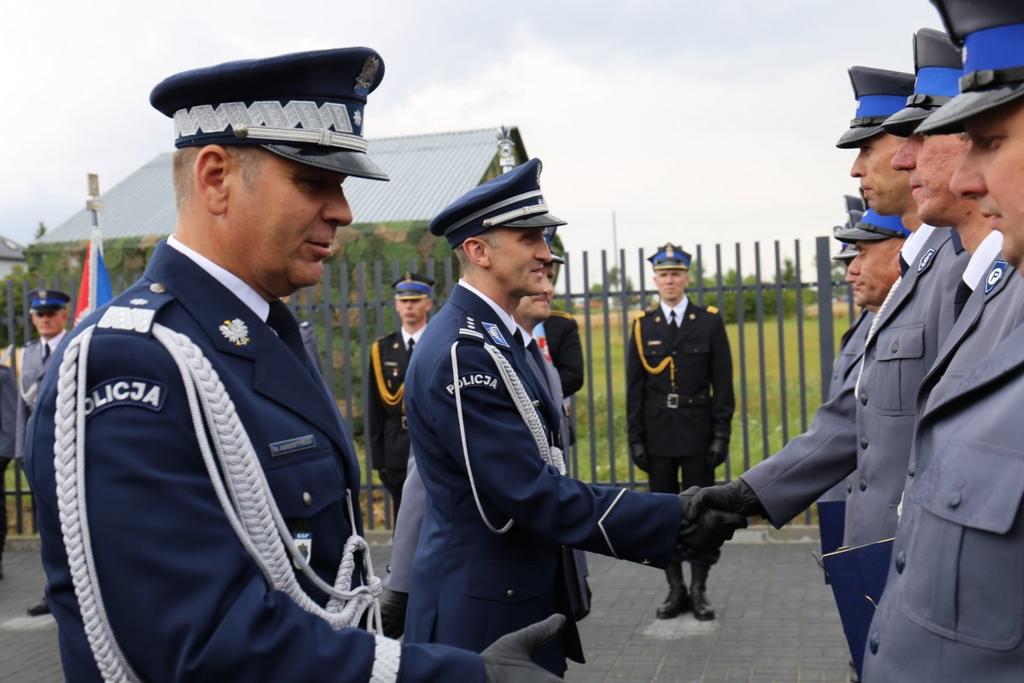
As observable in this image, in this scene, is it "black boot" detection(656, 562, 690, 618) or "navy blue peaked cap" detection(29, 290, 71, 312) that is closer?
"black boot" detection(656, 562, 690, 618)

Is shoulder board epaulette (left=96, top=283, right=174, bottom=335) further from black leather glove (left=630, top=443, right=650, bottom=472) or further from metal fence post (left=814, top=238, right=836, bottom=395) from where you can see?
metal fence post (left=814, top=238, right=836, bottom=395)

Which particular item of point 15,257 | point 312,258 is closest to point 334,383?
point 312,258

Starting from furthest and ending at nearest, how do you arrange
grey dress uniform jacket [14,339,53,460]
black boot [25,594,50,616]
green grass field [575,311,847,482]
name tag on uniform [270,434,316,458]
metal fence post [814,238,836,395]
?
1. green grass field [575,311,847,482]
2. metal fence post [814,238,836,395]
3. grey dress uniform jacket [14,339,53,460]
4. black boot [25,594,50,616]
5. name tag on uniform [270,434,316,458]

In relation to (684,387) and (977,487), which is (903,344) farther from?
(684,387)

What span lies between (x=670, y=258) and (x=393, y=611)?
13.7 ft

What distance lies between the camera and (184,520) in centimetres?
147

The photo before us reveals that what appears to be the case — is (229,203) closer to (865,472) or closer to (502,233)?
(502,233)

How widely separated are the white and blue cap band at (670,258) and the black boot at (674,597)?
2276mm

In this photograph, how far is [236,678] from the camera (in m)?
1.45

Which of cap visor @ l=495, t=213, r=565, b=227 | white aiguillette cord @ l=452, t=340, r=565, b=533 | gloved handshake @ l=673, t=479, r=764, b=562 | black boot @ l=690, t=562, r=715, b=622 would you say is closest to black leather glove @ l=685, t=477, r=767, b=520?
gloved handshake @ l=673, t=479, r=764, b=562

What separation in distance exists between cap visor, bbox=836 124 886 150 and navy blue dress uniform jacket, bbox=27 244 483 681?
254 cm

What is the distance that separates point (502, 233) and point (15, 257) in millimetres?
64641

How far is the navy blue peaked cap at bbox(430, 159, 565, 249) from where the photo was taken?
3.42 metres

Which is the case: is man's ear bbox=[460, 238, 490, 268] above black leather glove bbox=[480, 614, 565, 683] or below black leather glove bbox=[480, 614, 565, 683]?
above
